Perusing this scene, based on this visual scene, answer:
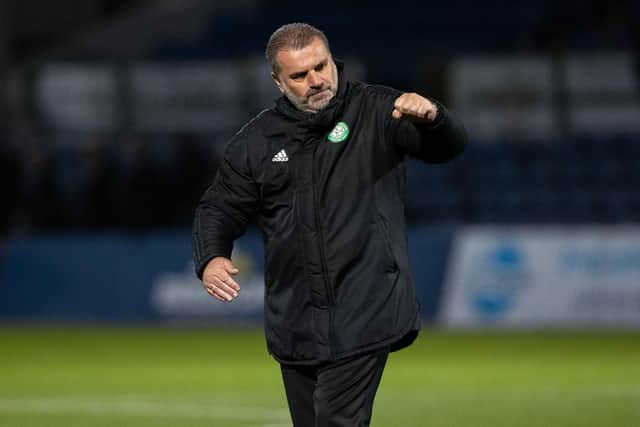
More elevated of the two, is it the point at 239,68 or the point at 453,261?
the point at 239,68

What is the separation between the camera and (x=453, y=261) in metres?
21.7

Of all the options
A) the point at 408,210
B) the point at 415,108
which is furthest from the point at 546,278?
the point at 415,108

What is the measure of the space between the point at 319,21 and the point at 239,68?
22.7 feet

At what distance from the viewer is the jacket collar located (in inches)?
276

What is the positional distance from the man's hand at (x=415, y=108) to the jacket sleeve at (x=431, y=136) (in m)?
0.08

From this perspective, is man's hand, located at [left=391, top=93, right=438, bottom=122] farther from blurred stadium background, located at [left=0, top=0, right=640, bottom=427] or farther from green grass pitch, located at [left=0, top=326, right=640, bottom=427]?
blurred stadium background, located at [left=0, top=0, right=640, bottom=427]

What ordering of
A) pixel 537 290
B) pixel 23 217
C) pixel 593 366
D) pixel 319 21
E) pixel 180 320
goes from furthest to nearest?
pixel 319 21, pixel 23 217, pixel 180 320, pixel 537 290, pixel 593 366

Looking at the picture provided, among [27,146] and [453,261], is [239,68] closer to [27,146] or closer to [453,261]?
[27,146]

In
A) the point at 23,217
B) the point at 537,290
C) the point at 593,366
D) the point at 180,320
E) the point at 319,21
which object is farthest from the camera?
the point at 319,21

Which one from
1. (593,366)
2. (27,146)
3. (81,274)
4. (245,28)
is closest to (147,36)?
(245,28)

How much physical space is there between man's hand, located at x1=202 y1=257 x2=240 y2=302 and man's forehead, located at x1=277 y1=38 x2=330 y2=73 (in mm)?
967

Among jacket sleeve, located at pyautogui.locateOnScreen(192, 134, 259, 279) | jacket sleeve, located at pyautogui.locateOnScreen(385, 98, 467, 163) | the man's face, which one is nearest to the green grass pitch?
jacket sleeve, located at pyautogui.locateOnScreen(192, 134, 259, 279)

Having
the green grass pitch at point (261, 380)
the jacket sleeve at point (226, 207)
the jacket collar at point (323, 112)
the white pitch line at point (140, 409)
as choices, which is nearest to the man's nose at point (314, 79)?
the jacket collar at point (323, 112)

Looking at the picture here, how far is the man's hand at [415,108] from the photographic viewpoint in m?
6.67
